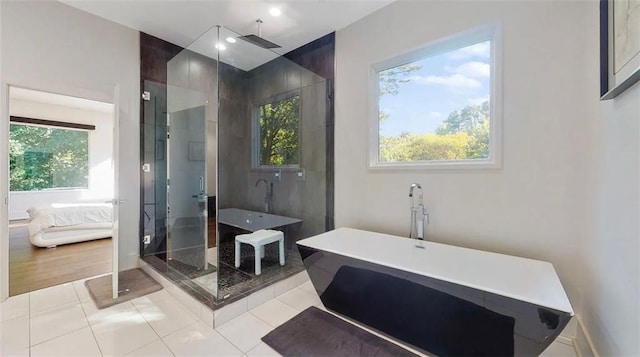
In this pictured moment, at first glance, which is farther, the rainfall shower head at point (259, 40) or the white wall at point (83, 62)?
the rainfall shower head at point (259, 40)

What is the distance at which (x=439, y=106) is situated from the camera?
101 inches

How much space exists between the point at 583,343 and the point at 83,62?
508 cm

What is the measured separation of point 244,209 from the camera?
11.3ft

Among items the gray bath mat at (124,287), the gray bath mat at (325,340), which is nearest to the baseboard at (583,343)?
Result: the gray bath mat at (325,340)

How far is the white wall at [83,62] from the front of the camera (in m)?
2.45

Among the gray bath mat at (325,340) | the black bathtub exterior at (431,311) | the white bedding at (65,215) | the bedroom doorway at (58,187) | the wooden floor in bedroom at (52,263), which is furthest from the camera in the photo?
the white bedding at (65,215)

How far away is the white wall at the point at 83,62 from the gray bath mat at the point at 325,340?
242 centimetres

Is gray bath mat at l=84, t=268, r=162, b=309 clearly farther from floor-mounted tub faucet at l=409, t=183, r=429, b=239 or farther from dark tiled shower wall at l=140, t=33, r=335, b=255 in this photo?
floor-mounted tub faucet at l=409, t=183, r=429, b=239

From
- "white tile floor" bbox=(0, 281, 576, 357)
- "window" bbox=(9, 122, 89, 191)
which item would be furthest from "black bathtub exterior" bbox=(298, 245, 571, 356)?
"window" bbox=(9, 122, 89, 191)

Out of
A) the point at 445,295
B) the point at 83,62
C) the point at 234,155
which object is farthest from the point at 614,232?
the point at 83,62

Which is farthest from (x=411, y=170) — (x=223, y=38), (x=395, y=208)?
(x=223, y=38)

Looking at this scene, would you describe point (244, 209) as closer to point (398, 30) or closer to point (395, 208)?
point (395, 208)

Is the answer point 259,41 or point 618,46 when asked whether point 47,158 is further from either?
point 618,46

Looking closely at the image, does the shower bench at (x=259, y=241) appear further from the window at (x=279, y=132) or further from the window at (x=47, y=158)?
the window at (x=47, y=158)
